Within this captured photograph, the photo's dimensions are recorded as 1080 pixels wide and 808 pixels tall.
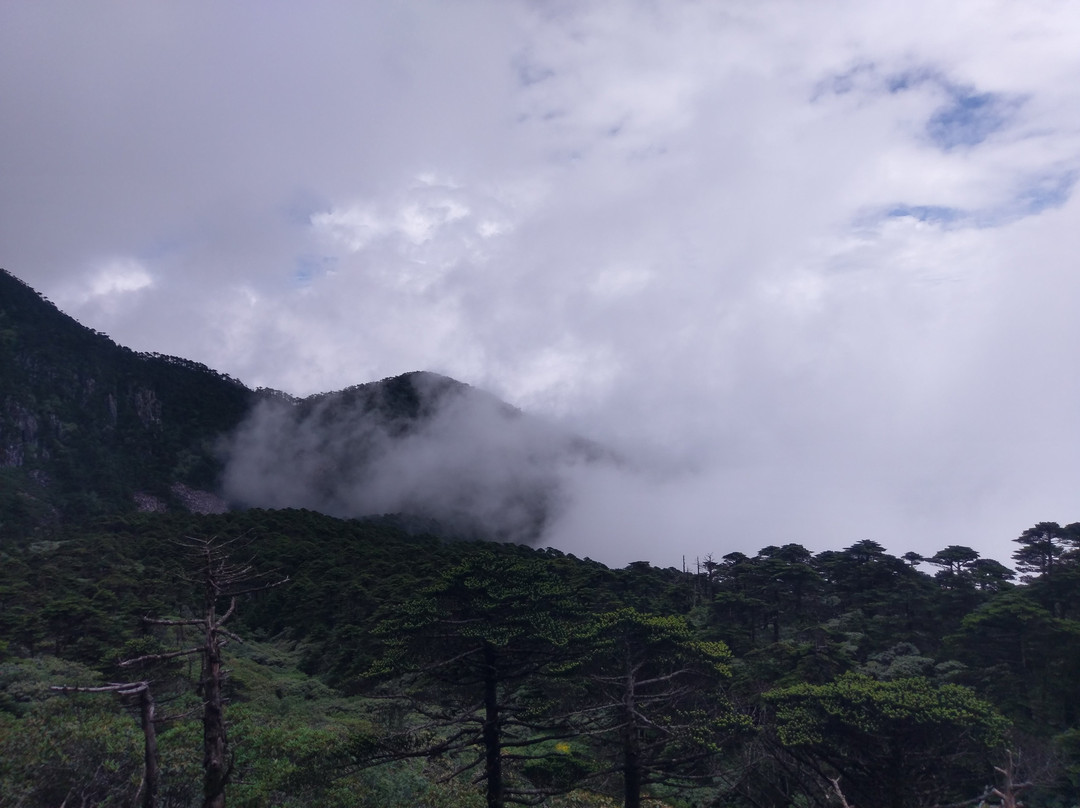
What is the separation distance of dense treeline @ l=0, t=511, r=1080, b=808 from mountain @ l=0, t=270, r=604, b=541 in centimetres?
6101

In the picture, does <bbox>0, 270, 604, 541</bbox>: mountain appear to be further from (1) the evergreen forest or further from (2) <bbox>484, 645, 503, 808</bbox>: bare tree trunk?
(2) <bbox>484, 645, 503, 808</bbox>: bare tree trunk

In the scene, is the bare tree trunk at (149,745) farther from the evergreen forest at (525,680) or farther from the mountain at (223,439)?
the mountain at (223,439)

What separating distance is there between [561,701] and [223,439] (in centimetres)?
9891

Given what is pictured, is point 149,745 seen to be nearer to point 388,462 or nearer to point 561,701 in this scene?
point 561,701

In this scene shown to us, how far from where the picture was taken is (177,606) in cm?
3528

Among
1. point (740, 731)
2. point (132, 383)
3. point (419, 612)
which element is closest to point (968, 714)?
point (740, 731)

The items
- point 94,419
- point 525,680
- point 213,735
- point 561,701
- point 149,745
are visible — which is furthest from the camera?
point 94,419

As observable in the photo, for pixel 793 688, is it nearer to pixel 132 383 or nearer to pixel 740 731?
pixel 740 731

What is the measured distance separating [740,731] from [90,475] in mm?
89194

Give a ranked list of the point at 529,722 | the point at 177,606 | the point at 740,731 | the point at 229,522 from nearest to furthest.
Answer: the point at 529,722 < the point at 740,731 < the point at 177,606 < the point at 229,522

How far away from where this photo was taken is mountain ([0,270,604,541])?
8456 centimetres

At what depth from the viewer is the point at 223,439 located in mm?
104750

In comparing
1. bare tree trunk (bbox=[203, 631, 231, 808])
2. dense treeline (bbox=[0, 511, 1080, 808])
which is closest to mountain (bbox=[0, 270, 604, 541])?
dense treeline (bbox=[0, 511, 1080, 808])

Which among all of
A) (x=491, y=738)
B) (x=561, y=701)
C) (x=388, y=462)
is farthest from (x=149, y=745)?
(x=388, y=462)
